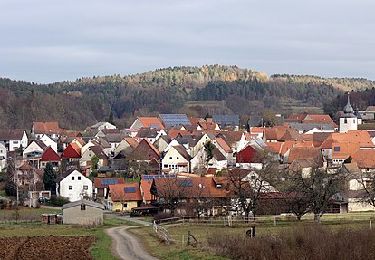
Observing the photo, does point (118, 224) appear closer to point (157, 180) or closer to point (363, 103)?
point (157, 180)

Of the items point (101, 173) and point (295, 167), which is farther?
point (101, 173)

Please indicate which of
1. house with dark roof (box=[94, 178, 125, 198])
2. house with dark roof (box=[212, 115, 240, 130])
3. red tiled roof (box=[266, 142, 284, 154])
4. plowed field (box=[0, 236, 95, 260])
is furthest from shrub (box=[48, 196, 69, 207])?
house with dark roof (box=[212, 115, 240, 130])

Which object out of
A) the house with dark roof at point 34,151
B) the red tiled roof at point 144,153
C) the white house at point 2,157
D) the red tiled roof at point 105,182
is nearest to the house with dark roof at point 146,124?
the white house at point 2,157

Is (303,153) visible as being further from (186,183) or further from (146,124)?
(146,124)

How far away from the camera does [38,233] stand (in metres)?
37.2

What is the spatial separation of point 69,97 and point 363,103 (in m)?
60.7

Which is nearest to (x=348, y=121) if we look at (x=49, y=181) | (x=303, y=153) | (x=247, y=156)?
(x=303, y=153)

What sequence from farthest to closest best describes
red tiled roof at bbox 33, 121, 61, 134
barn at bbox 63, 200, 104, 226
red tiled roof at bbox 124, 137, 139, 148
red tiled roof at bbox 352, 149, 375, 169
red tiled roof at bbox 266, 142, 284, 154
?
red tiled roof at bbox 33, 121, 61, 134 < red tiled roof at bbox 124, 137, 139, 148 < red tiled roof at bbox 266, 142, 284, 154 < red tiled roof at bbox 352, 149, 375, 169 < barn at bbox 63, 200, 104, 226

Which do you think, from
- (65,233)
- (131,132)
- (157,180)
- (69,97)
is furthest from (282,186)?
(69,97)

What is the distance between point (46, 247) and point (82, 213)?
14.4m

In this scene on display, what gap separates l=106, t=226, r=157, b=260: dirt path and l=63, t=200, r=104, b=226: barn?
5658 millimetres

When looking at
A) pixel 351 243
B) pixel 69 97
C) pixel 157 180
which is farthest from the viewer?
pixel 69 97

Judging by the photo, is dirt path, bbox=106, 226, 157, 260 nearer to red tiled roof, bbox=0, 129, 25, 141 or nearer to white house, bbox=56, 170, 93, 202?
white house, bbox=56, 170, 93, 202

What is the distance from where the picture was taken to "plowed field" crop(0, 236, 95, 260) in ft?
87.2
